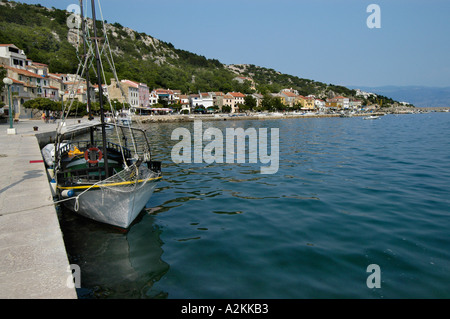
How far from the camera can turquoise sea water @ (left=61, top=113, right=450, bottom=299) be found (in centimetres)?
688

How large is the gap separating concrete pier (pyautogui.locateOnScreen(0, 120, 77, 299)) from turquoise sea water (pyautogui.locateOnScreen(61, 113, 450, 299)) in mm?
1319

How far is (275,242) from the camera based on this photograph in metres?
9.12

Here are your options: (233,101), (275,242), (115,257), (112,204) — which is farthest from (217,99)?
(115,257)

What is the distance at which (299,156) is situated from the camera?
25.0 m

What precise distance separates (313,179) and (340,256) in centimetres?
898

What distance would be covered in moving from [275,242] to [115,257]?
426cm

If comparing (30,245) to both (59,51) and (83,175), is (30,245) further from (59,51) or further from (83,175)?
(59,51)

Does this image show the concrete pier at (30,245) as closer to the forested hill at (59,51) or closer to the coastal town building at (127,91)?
the coastal town building at (127,91)

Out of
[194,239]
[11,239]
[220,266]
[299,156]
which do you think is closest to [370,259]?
[220,266]

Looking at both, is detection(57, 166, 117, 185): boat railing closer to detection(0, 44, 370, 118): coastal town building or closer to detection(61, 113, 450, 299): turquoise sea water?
detection(61, 113, 450, 299): turquoise sea water

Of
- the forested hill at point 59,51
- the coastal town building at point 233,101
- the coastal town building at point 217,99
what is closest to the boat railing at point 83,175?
the forested hill at point 59,51

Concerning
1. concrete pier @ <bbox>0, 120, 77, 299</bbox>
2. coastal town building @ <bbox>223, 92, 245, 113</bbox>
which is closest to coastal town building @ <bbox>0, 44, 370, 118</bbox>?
coastal town building @ <bbox>223, 92, 245, 113</bbox>

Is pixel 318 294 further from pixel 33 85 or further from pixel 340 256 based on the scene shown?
pixel 33 85
